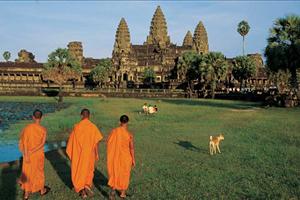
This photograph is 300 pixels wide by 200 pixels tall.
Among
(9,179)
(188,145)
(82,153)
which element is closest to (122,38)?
(188,145)

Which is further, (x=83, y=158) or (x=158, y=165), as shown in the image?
(x=158, y=165)

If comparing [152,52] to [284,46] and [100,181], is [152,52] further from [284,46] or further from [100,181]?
[100,181]

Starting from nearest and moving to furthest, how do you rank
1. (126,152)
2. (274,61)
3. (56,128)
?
(126,152) < (56,128) < (274,61)

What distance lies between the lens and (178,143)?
54.8 ft

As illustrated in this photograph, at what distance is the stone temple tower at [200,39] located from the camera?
147 metres

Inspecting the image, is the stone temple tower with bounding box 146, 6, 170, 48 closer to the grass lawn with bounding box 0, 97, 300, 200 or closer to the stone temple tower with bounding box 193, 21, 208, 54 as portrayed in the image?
the stone temple tower with bounding box 193, 21, 208, 54

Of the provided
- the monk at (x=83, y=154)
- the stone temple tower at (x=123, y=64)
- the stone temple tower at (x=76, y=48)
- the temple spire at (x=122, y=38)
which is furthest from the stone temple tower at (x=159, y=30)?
the monk at (x=83, y=154)

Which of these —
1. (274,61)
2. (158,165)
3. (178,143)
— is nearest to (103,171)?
A: (158,165)

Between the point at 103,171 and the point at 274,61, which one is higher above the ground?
the point at 274,61

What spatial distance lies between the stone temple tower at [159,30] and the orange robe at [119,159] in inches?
5576

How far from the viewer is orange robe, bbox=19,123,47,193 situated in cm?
869

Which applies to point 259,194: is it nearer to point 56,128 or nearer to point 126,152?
point 126,152

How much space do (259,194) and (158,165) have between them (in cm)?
389

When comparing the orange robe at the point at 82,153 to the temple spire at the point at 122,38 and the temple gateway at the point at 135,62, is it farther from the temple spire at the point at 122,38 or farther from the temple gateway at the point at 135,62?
the temple spire at the point at 122,38
